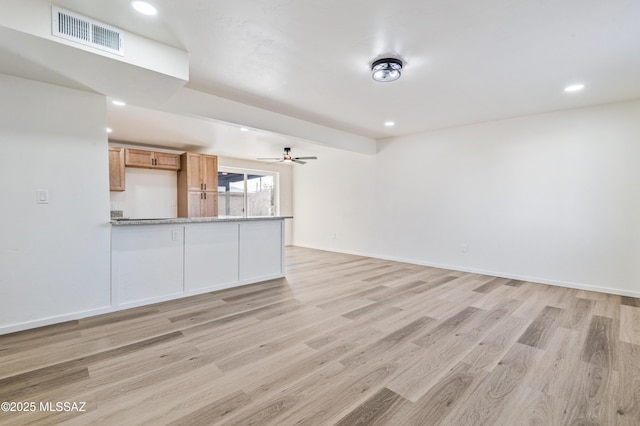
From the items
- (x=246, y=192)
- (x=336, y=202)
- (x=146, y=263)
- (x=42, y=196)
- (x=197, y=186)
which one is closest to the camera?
(x=42, y=196)

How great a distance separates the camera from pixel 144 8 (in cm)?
204

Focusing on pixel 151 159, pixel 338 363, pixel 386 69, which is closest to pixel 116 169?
pixel 151 159

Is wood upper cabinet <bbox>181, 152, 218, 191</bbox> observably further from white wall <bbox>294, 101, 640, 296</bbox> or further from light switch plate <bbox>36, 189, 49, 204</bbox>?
A: light switch plate <bbox>36, 189, 49, 204</bbox>

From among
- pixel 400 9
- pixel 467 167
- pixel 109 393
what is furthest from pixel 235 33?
pixel 467 167

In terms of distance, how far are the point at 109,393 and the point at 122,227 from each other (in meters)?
1.90

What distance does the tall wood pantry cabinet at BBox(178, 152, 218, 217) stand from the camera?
6.25 meters

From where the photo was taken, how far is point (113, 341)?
2406mm

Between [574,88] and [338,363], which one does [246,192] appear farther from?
[574,88]

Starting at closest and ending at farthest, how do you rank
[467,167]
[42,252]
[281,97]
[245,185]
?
[42,252] → [281,97] → [467,167] → [245,185]

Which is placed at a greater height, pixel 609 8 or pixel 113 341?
pixel 609 8

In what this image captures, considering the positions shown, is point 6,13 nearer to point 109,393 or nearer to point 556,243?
point 109,393

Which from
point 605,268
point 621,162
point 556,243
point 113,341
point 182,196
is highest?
point 621,162

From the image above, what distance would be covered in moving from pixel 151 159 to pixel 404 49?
5439 millimetres

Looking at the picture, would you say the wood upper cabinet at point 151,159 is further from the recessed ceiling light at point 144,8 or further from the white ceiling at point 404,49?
the recessed ceiling light at point 144,8
